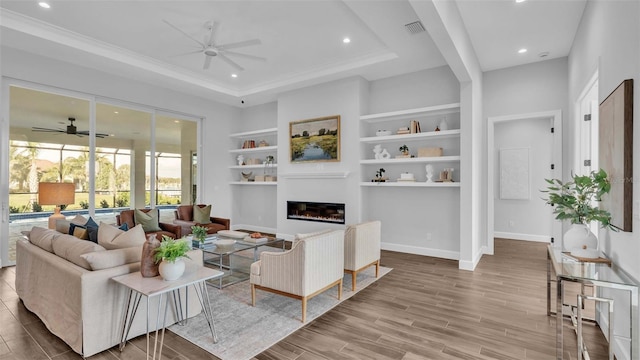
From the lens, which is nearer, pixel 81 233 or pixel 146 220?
pixel 81 233

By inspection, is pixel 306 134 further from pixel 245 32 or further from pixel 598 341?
pixel 598 341

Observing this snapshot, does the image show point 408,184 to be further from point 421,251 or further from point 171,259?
point 171,259

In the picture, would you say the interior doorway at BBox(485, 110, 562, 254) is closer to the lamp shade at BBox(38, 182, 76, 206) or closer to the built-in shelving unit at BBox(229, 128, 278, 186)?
the built-in shelving unit at BBox(229, 128, 278, 186)

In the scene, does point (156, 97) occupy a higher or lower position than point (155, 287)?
higher

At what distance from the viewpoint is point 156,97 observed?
248 inches

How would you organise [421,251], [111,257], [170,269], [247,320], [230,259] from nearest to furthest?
1. [170,269]
2. [111,257]
3. [247,320]
4. [230,259]
5. [421,251]

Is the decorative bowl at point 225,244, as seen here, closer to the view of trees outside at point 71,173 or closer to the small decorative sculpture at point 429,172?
the view of trees outside at point 71,173

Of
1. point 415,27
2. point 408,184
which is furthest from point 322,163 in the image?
point 415,27

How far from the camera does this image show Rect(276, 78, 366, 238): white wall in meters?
5.70

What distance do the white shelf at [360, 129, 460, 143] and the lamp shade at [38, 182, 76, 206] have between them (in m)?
4.77

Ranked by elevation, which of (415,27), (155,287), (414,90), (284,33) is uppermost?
(284,33)

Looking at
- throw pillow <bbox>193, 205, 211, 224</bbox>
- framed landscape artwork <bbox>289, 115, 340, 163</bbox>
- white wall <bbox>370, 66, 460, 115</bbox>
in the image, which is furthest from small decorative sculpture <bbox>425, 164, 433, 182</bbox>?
throw pillow <bbox>193, 205, 211, 224</bbox>

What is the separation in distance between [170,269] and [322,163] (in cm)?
418

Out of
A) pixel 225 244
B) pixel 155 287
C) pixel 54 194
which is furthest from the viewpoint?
pixel 54 194
